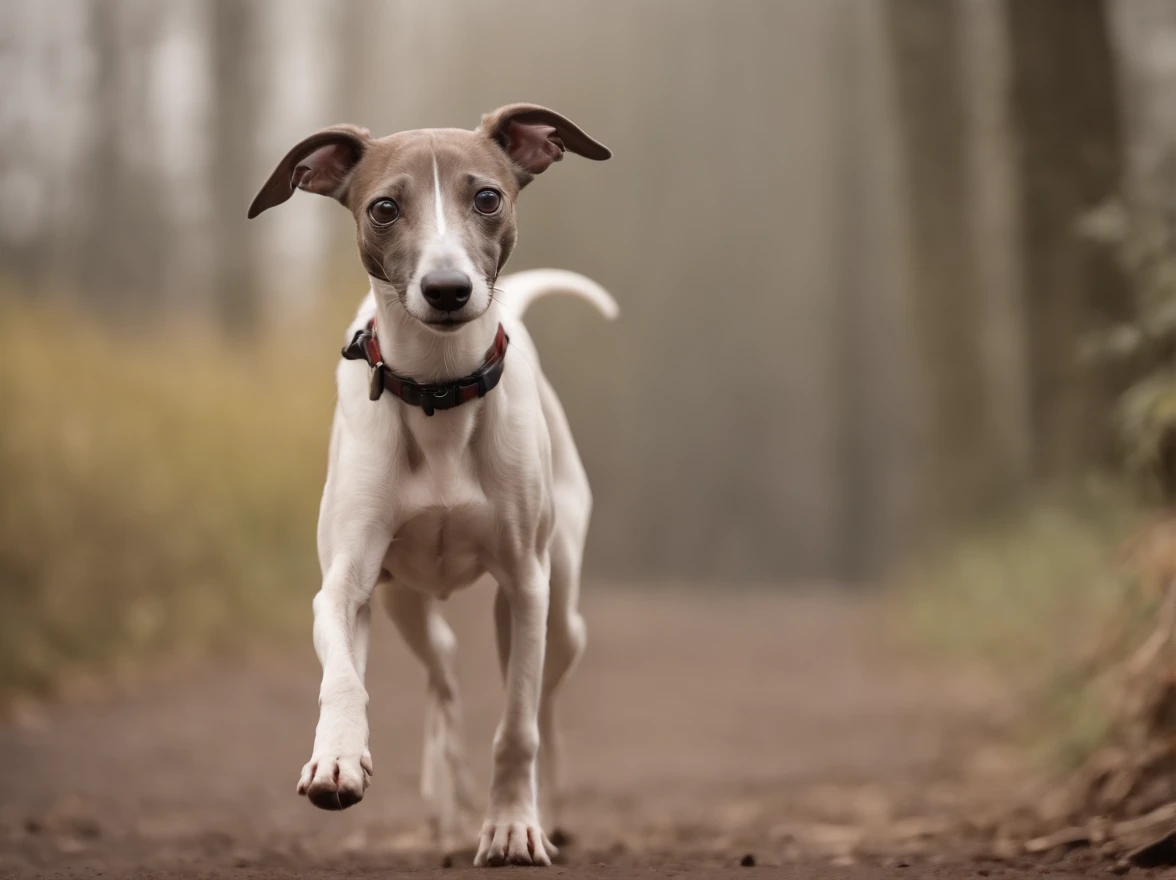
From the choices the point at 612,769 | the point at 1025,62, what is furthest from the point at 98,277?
the point at 1025,62

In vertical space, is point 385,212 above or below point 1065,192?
below

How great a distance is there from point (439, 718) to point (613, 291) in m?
23.2

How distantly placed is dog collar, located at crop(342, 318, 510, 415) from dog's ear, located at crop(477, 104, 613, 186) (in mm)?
581

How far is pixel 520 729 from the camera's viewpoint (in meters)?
3.90

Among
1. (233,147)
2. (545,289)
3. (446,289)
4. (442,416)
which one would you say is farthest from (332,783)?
(233,147)

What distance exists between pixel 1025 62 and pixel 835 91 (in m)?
17.3

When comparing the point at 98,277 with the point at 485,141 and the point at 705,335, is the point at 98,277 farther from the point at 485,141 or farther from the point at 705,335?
the point at 705,335

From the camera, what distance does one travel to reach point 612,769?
25.2 feet

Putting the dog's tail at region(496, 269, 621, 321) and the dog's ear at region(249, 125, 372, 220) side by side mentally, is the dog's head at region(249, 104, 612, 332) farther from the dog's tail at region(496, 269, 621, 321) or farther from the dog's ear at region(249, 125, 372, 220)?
the dog's tail at region(496, 269, 621, 321)

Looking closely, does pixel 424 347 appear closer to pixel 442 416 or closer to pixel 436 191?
pixel 442 416

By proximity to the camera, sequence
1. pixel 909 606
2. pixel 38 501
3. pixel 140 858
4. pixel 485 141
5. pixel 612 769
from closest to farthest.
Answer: pixel 485 141 → pixel 140 858 → pixel 612 769 → pixel 38 501 → pixel 909 606

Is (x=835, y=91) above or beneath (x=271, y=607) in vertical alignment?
above

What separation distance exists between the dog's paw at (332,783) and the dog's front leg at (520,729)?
0.79 meters

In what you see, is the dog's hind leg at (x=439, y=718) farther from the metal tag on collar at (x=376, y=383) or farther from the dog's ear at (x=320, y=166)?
the dog's ear at (x=320, y=166)
